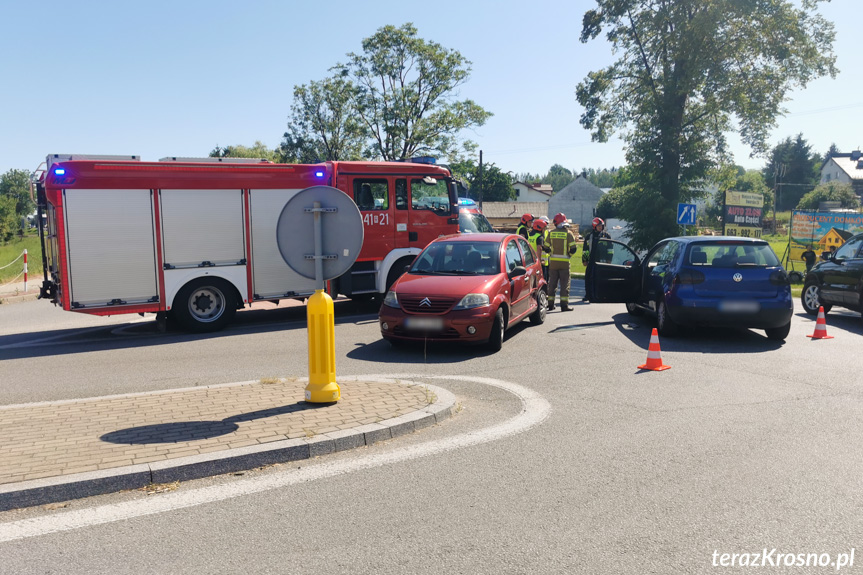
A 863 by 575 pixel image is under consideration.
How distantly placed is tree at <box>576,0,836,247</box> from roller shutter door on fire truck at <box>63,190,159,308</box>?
20.9 m

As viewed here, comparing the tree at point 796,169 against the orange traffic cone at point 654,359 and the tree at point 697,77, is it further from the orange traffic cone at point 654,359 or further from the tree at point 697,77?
the orange traffic cone at point 654,359

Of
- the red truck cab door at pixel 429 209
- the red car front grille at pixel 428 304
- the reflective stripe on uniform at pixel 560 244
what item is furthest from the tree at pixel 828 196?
the red car front grille at pixel 428 304

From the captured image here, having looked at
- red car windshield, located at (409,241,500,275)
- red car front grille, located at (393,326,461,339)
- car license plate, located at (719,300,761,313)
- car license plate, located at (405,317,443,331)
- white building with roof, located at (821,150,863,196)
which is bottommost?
red car front grille, located at (393,326,461,339)

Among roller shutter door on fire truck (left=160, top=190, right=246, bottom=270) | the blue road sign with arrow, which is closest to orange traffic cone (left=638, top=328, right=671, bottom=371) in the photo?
roller shutter door on fire truck (left=160, top=190, right=246, bottom=270)

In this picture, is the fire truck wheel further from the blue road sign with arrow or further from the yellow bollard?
the blue road sign with arrow

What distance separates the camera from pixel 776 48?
94.6ft

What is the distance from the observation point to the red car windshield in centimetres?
1041

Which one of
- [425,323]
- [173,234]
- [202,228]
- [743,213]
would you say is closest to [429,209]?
[202,228]

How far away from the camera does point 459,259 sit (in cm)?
1066

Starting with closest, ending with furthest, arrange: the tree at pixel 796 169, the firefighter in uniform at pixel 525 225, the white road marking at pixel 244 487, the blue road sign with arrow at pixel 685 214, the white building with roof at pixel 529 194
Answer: the white road marking at pixel 244 487 < the firefighter in uniform at pixel 525 225 < the blue road sign with arrow at pixel 685 214 < the tree at pixel 796 169 < the white building with roof at pixel 529 194

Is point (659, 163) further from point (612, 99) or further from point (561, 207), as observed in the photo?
point (561, 207)

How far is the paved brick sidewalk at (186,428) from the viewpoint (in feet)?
15.3

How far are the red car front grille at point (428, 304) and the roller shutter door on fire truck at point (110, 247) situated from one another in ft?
15.0

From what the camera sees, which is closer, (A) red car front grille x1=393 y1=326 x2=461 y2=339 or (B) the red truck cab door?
(A) red car front grille x1=393 y1=326 x2=461 y2=339
